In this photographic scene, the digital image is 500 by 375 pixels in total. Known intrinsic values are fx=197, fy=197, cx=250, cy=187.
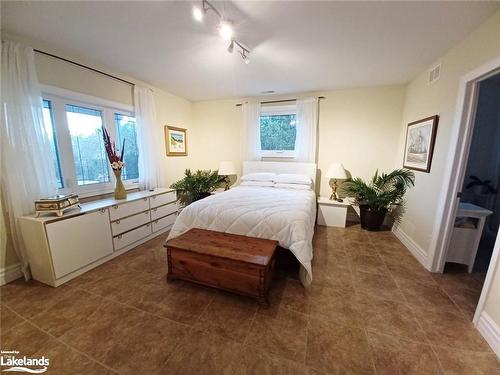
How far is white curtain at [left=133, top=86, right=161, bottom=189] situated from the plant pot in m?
3.66

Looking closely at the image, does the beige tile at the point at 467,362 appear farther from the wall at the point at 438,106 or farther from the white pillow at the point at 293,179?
the white pillow at the point at 293,179

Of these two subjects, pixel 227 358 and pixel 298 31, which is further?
pixel 298 31

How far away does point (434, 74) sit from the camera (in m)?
2.45

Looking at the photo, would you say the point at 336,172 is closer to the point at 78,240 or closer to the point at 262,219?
the point at 262,219

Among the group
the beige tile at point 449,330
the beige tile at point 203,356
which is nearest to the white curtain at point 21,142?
the beige tile at point 203,356

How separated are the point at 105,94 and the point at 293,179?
3116mm

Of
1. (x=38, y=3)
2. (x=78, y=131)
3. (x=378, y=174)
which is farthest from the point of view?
(x=378, y=174)

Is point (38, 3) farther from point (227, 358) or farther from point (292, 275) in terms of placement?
point (292, 275)

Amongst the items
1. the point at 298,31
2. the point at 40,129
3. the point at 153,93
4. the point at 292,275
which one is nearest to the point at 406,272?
the point at 292,275

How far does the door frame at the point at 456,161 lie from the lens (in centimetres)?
187

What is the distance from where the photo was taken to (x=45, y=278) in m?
1.96

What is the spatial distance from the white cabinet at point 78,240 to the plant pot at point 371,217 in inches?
150

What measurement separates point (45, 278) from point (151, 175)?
181 centimetres

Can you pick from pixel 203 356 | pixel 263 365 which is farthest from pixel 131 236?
pixel 263 365
